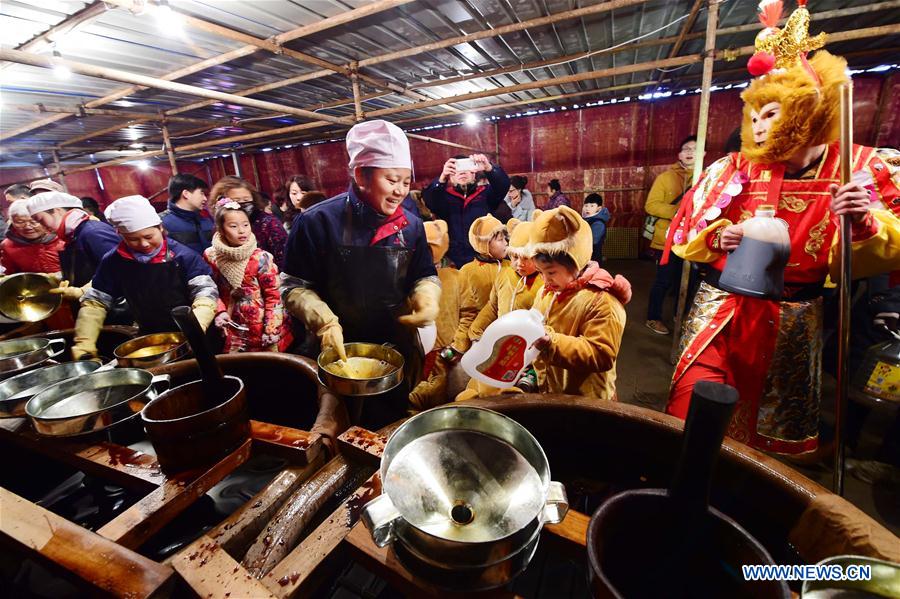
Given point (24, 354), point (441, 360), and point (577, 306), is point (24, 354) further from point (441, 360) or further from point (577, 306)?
point (577, 306)

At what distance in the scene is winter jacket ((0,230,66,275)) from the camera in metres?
4.57

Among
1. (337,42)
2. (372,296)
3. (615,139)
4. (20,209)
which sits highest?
(337,42)

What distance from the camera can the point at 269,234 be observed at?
432 cm

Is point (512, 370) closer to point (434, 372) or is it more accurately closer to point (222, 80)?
point (434, 372)

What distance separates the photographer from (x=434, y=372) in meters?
3.47

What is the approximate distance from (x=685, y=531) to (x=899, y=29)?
20.5 ft

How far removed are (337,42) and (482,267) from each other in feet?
12.0

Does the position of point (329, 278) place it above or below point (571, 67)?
below

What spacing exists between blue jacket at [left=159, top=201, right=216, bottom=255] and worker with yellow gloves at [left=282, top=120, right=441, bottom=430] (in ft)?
9.02

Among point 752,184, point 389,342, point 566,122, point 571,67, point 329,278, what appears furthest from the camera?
point 566,122

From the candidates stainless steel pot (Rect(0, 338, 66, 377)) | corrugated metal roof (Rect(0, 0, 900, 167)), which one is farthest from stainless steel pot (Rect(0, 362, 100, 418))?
corrugated metal roof (Rect(0, 0, 900, 167))

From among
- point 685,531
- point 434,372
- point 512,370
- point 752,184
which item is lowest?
point 434,372

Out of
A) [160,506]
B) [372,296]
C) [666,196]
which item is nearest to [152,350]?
[372,296]

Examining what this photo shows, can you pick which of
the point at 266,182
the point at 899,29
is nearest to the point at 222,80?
the point at 899,29
